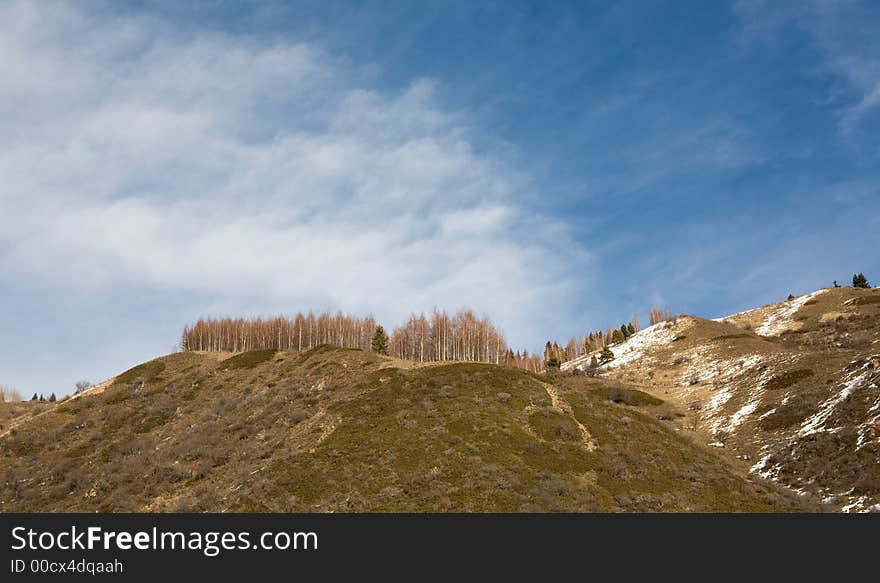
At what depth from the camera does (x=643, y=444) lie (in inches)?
1941

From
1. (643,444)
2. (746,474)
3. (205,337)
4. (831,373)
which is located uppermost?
(205,337)

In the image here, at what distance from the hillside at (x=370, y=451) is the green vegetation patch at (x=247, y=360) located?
20.4 feet

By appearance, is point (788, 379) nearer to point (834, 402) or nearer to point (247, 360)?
point (834, 402)

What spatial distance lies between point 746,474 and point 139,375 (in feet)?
254

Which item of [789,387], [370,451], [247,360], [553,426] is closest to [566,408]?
[553,426]

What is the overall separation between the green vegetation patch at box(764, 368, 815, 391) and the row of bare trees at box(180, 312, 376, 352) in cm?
6547

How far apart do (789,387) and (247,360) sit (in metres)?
68.4

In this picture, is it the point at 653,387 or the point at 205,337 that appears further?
the point at 205,337

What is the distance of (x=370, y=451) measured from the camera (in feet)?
148

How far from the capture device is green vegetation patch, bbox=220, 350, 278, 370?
8100 cm
